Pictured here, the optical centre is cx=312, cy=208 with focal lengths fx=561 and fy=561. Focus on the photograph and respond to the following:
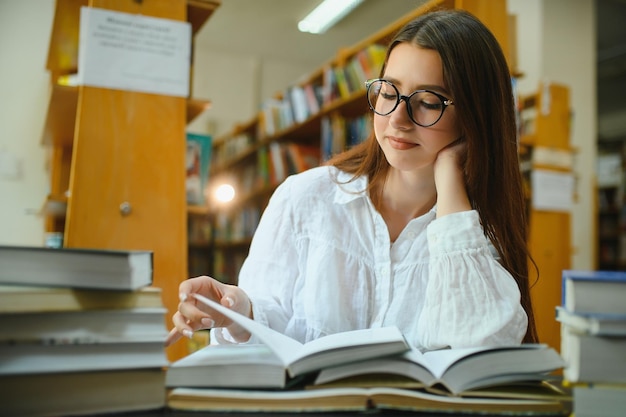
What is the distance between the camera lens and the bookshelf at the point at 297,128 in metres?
3.01

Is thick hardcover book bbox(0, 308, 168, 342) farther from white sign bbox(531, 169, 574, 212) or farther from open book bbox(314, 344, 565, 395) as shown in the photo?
white sign bbox(531, 169, 574, 212)

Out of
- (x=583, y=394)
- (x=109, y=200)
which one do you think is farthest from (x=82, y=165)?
(x=583, y=394)

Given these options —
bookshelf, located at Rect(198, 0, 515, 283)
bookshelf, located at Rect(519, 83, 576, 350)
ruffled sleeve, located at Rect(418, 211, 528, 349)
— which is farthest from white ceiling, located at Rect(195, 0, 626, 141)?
ruffled sleeve, located at Rect(418, 211, 528, 349)

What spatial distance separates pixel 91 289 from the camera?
0.53m

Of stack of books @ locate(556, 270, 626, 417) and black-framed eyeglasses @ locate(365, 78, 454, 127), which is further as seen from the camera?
black-framed eyeglasses @ locate(365, 78, 454, 127)

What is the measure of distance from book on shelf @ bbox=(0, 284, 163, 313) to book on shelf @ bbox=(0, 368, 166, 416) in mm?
62

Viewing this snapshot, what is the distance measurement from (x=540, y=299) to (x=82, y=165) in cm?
285

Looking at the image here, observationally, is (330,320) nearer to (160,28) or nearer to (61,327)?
(61,327)

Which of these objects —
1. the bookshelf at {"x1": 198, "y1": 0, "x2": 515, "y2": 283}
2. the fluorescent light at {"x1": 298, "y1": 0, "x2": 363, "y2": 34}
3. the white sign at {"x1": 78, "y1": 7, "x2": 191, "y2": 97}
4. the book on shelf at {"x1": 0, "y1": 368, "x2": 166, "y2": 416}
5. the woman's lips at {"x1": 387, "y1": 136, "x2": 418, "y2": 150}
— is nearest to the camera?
the book on shelf at {"x1": 0, "y1": 368, "x2": 166, "y2": 416}

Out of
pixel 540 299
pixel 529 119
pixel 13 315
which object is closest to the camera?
pixel 13 315

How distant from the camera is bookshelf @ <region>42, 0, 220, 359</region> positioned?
4.82 feet

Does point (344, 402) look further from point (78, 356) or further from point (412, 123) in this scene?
point (412, 123)

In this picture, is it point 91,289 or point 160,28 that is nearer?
point 91,289

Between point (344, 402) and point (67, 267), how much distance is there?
11.5 inches
